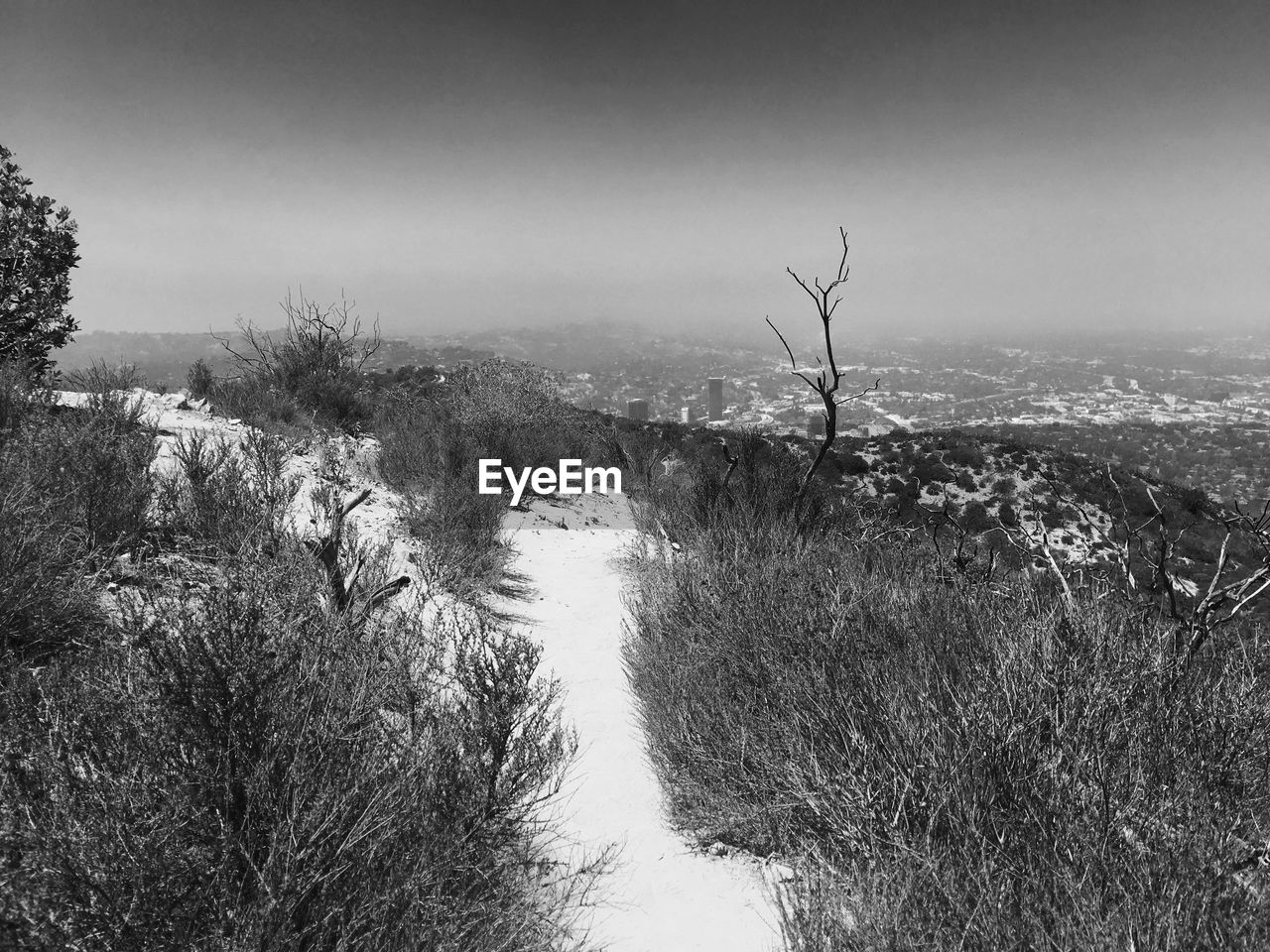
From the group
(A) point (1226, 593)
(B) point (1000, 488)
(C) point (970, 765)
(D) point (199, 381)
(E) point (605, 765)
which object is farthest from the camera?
(B) point (1000, 488)

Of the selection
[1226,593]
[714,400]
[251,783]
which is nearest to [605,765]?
[251,783]

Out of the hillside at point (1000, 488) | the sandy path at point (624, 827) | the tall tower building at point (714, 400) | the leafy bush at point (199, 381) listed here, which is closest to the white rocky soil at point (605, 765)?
the sandy path at point (624, 827)

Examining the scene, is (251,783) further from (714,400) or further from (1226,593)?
(714,400)

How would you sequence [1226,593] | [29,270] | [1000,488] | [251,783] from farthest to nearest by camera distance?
[1000,488] < [29,270] < [1226,593] < [251,783]

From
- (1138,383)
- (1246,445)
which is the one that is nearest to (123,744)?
(1246,445)

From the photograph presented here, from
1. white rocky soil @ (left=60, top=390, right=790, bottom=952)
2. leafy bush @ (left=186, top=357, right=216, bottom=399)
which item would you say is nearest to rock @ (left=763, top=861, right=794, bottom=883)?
white rocky soil @ (left=60, top=390, right=790, bottom=952)

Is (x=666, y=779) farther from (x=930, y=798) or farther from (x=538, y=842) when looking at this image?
(x=930, y=798)

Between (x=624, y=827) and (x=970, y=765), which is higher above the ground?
(x=970, y=765)

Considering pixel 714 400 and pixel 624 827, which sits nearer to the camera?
pixel 624 827
